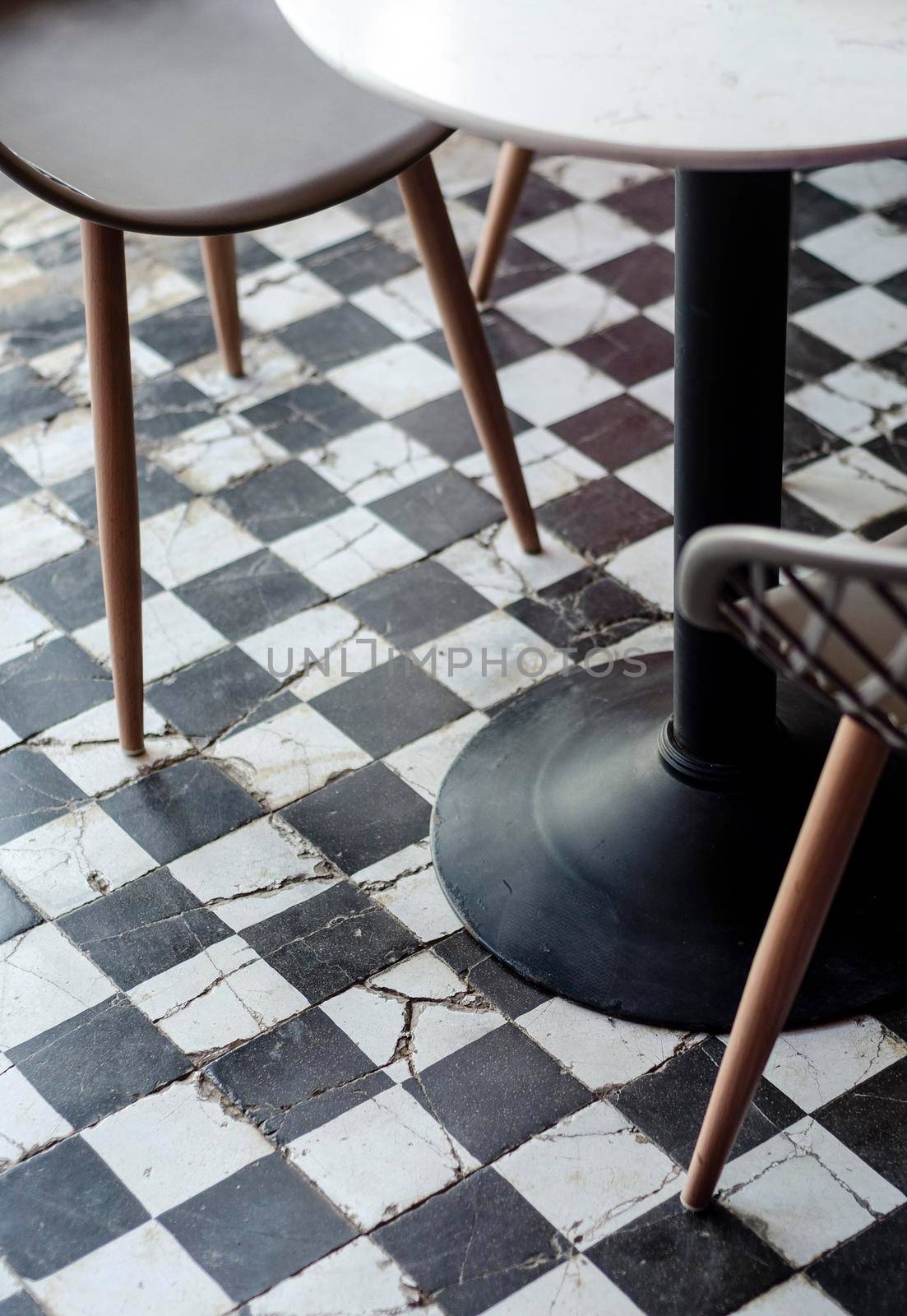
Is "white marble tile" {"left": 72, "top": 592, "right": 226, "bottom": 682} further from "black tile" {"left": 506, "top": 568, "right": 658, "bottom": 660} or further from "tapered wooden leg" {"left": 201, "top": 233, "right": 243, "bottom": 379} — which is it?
"tapered wooden leg" {"left": 201, "top": 233, "right": 243, "bottom": 379}

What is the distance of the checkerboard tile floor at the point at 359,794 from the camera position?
1.38 m

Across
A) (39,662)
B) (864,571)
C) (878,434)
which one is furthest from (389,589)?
(864,571)

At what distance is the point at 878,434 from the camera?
89.7 inches

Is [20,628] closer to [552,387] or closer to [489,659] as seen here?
[489,659]

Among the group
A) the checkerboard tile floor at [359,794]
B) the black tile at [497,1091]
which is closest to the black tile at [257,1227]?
the checkerboard tile floor at [359,794]

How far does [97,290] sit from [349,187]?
28cm

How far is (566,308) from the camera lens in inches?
101

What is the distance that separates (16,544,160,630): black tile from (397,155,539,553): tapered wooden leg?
1.57ft

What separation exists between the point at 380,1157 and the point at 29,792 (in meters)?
0.65

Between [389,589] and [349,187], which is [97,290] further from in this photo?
[389,589]

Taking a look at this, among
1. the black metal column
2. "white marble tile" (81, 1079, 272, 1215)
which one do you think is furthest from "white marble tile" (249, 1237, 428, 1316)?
the black metal column

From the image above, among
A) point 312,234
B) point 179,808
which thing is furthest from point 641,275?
point 179,808

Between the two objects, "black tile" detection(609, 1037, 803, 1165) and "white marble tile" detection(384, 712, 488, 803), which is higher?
"white marble tile" detection(384, 712, 488, 803)

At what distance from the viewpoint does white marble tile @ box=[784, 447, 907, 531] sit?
2.14m
